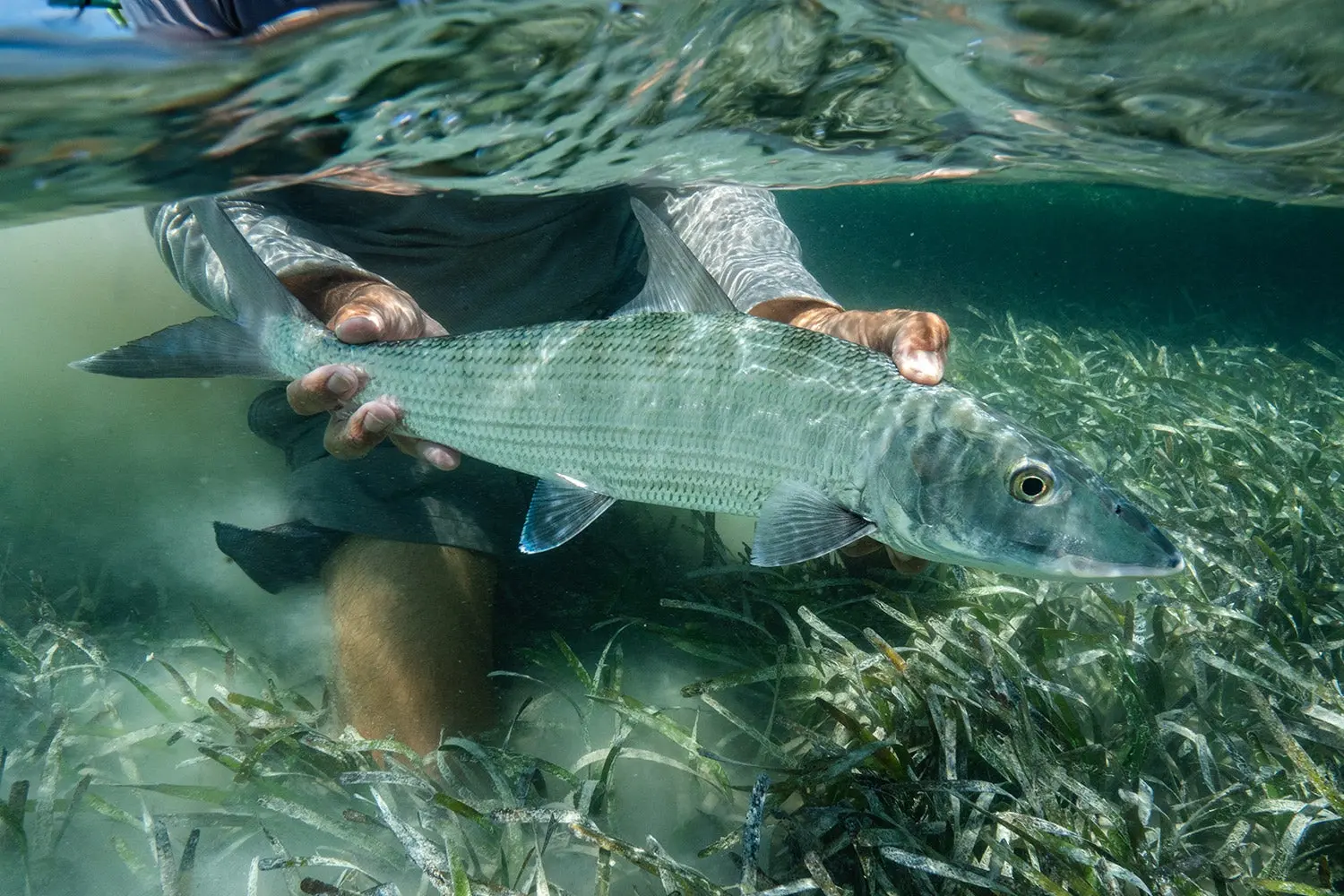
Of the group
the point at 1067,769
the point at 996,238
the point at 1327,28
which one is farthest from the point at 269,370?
the point at 996,238

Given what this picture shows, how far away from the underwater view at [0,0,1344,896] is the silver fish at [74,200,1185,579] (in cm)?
2

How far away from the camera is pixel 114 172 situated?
3.32 metres

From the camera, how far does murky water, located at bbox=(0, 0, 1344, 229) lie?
271 cm

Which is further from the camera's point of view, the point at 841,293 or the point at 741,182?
the point at 841,293

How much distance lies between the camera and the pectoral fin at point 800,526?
2387mm

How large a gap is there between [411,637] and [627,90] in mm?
3244

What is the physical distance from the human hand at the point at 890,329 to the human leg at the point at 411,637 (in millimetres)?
2425

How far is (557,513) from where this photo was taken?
2.93m

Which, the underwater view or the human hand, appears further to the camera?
the human hand

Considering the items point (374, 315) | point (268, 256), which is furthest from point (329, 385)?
point (268, 256)

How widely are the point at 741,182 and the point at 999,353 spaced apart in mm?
6353

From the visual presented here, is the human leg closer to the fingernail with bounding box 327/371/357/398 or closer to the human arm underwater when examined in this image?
the fingernail with bounding box 327/371/357/398

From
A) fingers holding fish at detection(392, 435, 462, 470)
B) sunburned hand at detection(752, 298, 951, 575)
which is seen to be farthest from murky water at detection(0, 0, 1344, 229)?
fingers holding fish at detection(392, 435, 462, 470)

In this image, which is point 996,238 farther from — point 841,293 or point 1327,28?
point 1327,28
